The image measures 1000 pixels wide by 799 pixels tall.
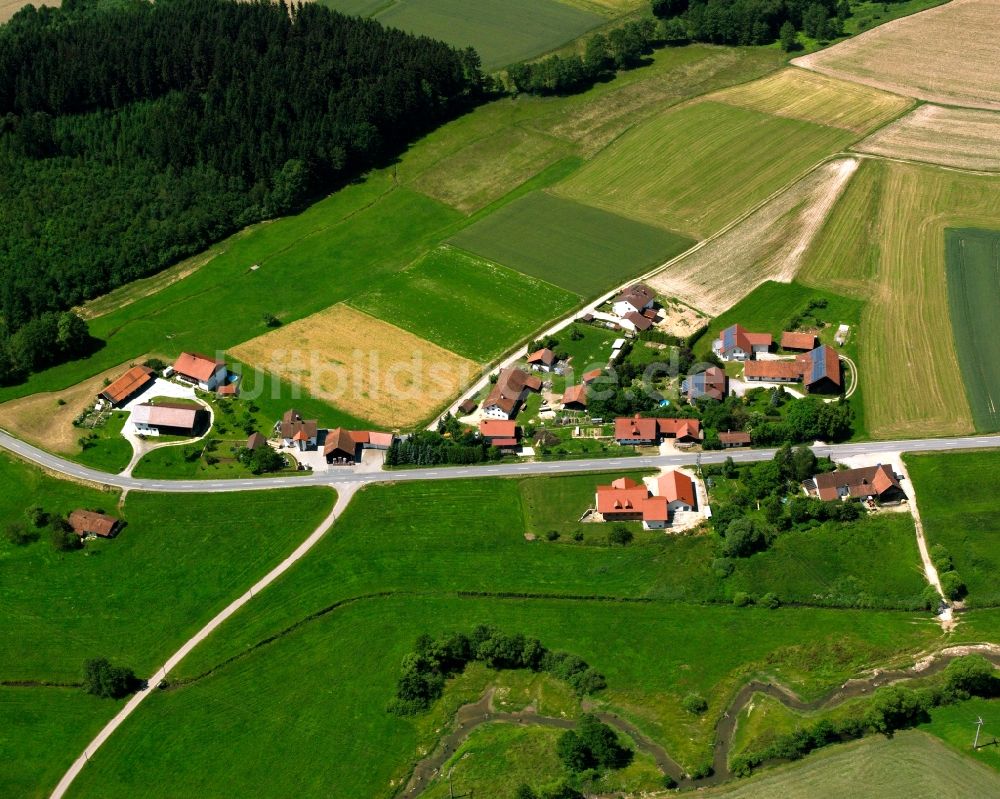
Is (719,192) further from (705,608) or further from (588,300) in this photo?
(705,608)

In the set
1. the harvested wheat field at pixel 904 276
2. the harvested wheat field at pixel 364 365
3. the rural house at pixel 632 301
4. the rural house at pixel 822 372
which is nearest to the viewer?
the harvested wheat field at pixel 904 276

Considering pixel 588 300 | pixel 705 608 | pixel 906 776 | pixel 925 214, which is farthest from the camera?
pixel 925 214

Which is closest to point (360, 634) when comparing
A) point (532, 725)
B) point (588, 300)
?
point (532, 725)

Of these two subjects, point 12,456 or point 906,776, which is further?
point 12,456

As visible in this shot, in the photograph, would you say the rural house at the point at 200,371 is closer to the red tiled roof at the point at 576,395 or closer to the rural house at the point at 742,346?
the red tiled roof at the point at 576,395

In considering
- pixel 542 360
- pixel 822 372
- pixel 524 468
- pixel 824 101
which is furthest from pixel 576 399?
pixel 824 101

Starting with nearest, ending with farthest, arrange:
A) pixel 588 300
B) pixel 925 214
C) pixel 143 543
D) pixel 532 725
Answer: pixel 532 725
pixel 143 543
pixel 588 300
pixel 925 214

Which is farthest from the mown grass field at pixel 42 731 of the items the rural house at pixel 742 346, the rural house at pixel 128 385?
the rural house at pixel 742 346

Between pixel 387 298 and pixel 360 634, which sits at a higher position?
pixel 387 298
